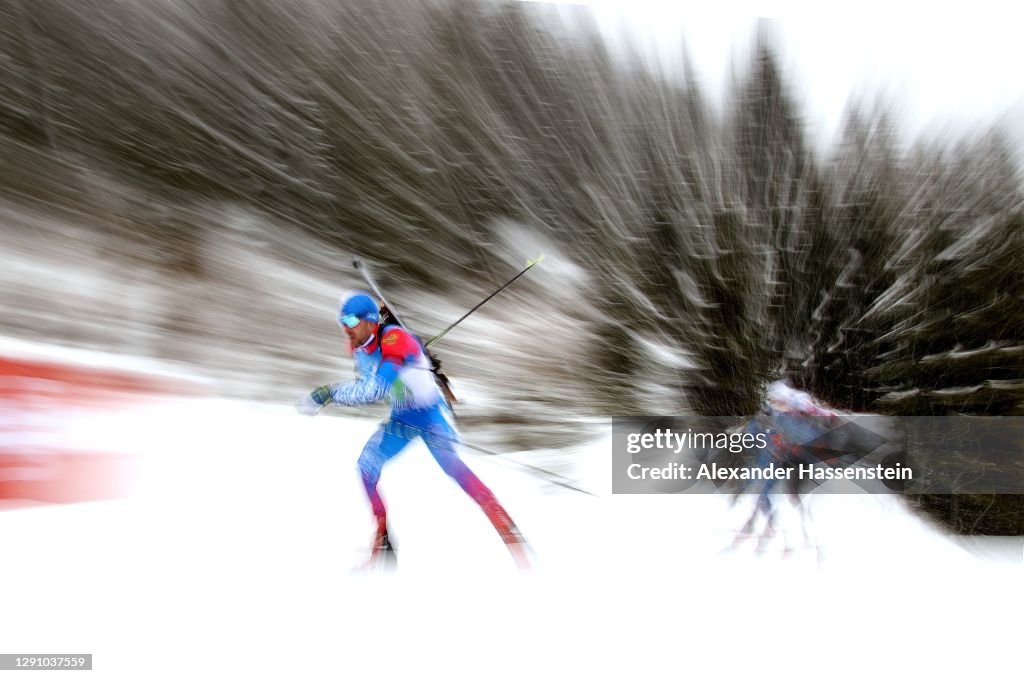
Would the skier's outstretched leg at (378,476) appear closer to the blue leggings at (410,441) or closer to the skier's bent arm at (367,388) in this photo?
the blue leggings at (410,441)

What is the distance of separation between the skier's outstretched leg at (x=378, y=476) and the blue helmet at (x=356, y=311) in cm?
37

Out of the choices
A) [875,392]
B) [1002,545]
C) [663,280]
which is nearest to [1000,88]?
[875,392]

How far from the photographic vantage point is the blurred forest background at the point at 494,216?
212 centimetres

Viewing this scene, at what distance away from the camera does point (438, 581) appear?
2.35 metres

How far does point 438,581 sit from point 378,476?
1.37 feet

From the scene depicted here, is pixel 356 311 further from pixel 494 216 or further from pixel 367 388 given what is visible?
pixel 494 216

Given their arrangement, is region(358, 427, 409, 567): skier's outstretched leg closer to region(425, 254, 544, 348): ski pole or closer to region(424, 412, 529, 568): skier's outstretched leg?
region(424, 412, 529, 568): skier's outstretched leg

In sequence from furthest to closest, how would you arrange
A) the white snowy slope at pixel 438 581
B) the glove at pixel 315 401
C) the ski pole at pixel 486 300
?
the ski pole at pixel 486 300 < the glove at pixel 315 401 < the white snowy slope at pixel 438 581

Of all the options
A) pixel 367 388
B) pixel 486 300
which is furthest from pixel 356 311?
pixel 486 300

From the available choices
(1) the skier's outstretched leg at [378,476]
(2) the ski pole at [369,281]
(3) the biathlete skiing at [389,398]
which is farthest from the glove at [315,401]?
(2) the ski pole at [369,281]

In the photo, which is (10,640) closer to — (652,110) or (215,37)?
(215,37)

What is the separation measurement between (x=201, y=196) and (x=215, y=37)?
0.53 metres

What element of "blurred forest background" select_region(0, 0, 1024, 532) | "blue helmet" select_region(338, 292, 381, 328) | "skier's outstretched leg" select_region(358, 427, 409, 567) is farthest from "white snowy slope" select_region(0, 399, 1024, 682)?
"blue helmet" select_region(338, 292, 381, 328)

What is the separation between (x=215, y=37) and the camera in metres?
2.26
